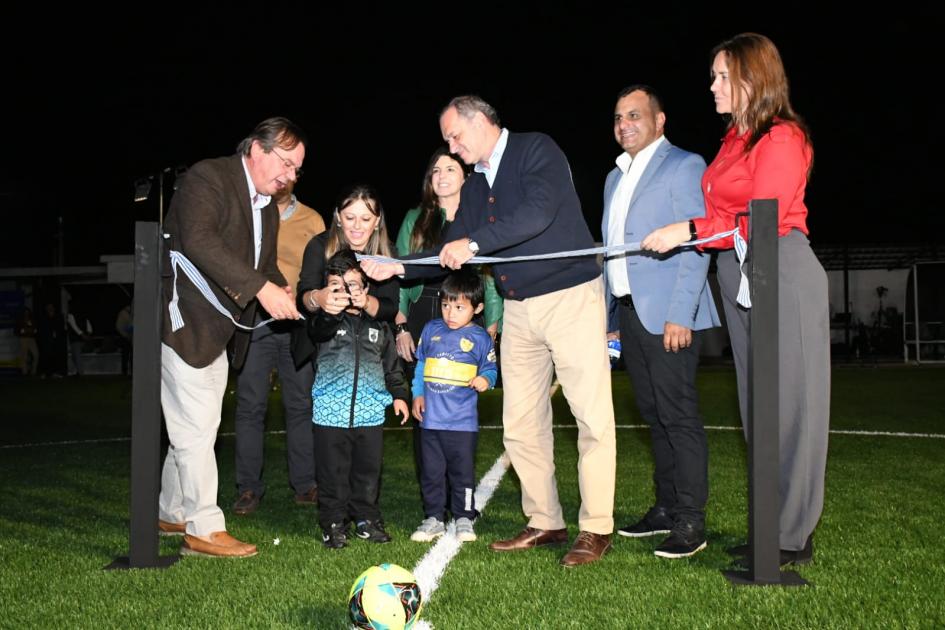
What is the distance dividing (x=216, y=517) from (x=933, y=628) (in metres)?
3.19

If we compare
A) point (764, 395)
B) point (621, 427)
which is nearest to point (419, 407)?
point (764, 395)

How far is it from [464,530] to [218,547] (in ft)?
4.20

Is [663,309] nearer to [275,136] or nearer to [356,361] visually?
[356,361]

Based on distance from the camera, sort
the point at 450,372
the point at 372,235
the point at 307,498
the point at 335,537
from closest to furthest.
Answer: the point at 335,537 → the point at 450,372 → the point at 372,235 → the point at 307,498

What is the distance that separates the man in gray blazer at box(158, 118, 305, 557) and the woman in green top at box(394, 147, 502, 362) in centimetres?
113

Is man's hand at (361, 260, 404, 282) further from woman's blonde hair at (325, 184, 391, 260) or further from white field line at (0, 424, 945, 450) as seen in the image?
white field line at (0, 424, 945, 450)

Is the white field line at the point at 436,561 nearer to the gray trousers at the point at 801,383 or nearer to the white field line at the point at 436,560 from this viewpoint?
the white field line at the point at 436,560

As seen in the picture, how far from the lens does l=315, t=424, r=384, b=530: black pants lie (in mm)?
5027

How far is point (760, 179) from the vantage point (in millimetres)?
4105

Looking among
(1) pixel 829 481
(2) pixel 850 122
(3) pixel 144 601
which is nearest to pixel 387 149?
(2) pixel 850 122

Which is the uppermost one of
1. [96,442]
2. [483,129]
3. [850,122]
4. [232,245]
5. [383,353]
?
[850,122]

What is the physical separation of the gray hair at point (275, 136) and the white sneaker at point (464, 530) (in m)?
2.19

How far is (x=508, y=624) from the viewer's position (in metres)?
3.41

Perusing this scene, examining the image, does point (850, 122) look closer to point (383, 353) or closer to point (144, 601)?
point (383, 353)
